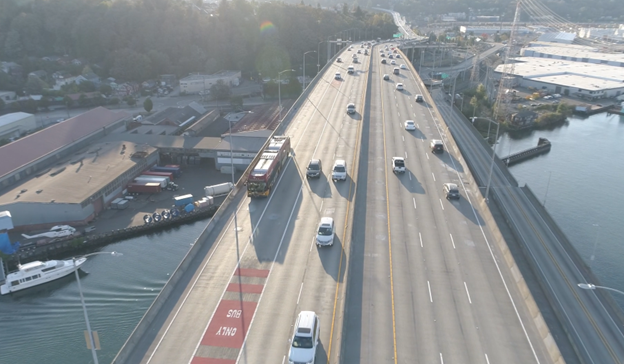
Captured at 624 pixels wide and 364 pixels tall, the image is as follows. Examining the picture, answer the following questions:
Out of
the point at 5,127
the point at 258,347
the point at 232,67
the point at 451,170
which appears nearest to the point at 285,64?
the point at 232,67

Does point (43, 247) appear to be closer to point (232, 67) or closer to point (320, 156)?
point (320, 156)

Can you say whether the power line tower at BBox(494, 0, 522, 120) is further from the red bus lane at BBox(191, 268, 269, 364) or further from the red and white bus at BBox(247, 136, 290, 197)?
the red bus lane at BBox(191, 268, 269, 364)

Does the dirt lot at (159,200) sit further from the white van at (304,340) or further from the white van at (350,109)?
the white van at (304,340)

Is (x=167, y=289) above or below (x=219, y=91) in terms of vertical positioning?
below

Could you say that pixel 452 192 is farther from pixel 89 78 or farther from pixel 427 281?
pixel 89 78

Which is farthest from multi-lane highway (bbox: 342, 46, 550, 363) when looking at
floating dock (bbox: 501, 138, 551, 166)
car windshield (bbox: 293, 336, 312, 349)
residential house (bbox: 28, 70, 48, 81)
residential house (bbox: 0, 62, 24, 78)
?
residential house (bbox: 0, 62, 24, 78)

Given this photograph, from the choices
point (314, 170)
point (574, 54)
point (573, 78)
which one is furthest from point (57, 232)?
point (574, 54)

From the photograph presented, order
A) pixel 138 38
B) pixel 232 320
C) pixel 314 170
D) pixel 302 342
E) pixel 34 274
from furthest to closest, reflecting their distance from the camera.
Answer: pixel 138 38 < pixel 314 170 < pixel 34 274 < pixel 232 320 < pixel 302 342
